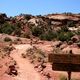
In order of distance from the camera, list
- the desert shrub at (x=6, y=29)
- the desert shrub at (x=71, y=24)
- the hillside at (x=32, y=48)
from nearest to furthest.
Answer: the hillside at (x=32, y=48)
the desert shrub at (x=6, y=29)
the desert shrub at (x=71, y=24)

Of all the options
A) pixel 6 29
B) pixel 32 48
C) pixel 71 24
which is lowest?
pixel 32 48

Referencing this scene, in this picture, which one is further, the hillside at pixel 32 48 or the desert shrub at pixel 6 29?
the desert shrub at pixel 6 29

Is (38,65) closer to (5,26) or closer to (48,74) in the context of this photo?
(48,74)

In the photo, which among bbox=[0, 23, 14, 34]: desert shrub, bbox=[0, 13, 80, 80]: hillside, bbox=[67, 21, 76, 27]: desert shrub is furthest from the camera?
bbox=[67, 21, 76, 27]: desert shrub

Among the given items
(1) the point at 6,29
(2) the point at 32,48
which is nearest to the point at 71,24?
(1) the point at 6,29

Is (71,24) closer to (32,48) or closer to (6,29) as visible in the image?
(6,29)

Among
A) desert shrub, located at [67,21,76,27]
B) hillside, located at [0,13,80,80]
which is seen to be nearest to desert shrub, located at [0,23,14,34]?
hillside, located at [0,13,80,80]

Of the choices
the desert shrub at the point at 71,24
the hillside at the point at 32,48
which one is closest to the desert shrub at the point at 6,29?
the hillside at the point at 32,48

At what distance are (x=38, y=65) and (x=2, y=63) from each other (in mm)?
3287

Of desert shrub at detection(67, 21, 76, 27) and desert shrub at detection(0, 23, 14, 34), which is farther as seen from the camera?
desert shrub at detection(67, 21, 76, 27)

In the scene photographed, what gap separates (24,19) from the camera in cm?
8100

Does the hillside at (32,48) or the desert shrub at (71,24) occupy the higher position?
the desert shrub at (71,24)

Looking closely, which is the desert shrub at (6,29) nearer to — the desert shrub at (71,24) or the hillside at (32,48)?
the hillside at (32,48)

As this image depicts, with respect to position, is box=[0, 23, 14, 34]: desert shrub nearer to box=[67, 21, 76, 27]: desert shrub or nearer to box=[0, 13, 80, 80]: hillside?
box=[0, 13, 80, 80]: hillside
